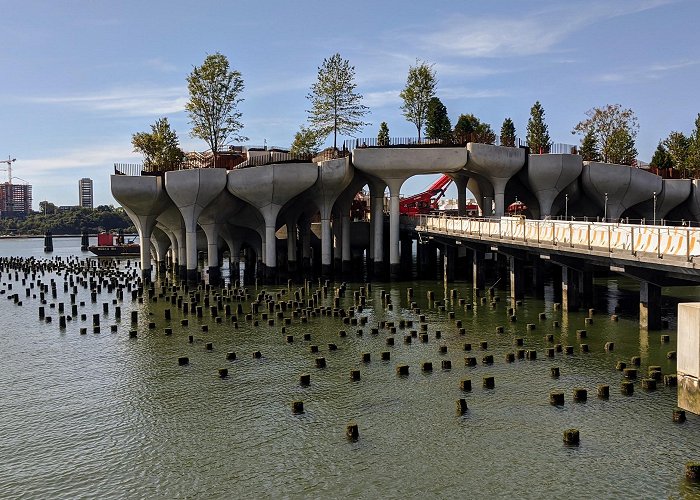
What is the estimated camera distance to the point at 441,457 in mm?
18172

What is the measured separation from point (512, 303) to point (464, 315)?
522 centimetres

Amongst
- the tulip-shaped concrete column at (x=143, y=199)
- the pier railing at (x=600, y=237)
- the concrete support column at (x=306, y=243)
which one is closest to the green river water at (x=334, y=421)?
the pier railing at (x=600, y=237)

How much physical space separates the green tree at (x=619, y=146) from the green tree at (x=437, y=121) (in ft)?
76.8

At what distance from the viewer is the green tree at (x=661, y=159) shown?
331 ft

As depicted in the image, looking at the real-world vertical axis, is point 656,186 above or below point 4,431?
above

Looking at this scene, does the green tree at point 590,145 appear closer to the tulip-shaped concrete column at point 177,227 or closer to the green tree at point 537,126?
the green tree at point 537,126

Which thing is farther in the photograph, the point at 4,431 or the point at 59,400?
the point at 59,400

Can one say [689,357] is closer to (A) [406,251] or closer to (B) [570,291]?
(B) [570,291]

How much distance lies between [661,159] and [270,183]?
233 ft

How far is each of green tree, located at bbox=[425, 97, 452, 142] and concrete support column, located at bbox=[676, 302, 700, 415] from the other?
6759 cm

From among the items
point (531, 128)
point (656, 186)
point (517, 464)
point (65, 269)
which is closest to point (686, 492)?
point (517, 464)

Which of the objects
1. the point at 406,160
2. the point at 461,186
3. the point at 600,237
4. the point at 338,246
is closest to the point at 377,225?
the point at 406,160

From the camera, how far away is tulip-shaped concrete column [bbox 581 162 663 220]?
67750mm

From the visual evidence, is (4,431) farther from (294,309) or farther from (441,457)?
(294,309)
